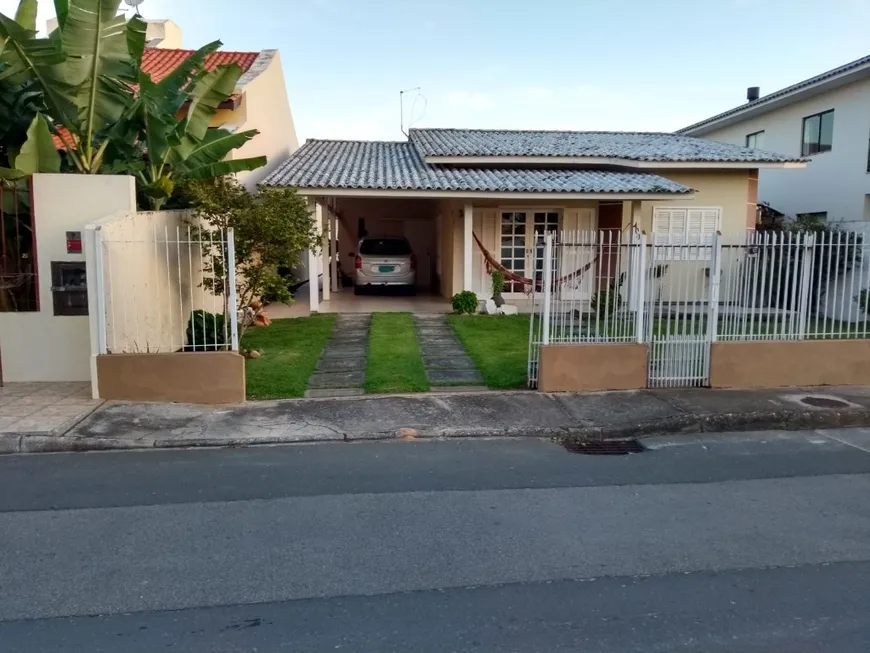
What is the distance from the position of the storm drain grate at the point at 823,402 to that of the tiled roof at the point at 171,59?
47.7 feet

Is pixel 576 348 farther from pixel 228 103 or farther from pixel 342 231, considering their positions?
pixel 342 231

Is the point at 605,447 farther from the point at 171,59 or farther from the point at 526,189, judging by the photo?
the point at 171,59

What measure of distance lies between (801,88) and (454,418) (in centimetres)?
1585

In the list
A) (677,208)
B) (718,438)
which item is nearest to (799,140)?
(677,208)

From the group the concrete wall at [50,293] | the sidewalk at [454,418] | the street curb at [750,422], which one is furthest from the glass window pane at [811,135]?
the concrete wall at [50,293]

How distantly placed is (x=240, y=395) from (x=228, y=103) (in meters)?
9.26

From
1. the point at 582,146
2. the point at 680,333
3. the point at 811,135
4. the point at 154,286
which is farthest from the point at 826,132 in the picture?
the point at 154,286

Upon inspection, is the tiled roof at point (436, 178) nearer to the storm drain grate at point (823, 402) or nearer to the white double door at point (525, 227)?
the white double door at point (525, 227)

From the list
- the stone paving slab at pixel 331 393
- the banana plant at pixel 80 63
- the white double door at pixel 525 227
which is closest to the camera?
the banana plant at pixel 80 63

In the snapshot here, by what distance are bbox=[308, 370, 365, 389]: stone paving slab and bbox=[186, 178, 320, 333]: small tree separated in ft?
5.04

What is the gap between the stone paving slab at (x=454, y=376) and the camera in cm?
900

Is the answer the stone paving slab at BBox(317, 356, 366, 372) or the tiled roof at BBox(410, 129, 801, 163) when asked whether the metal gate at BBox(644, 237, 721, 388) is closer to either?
the stone paving slab at BBox(317, 356, 366, 372)

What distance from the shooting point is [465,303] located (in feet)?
46.8

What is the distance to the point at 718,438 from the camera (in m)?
7.14
